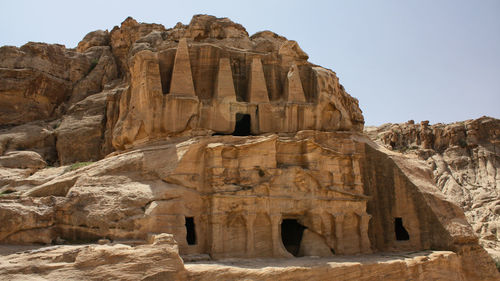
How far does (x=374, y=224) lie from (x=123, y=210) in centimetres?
1545

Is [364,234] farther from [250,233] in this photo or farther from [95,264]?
[95,264]

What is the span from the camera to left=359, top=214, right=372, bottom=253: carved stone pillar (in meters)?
26.0

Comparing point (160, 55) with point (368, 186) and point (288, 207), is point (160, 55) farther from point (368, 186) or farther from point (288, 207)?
point (368, 186)

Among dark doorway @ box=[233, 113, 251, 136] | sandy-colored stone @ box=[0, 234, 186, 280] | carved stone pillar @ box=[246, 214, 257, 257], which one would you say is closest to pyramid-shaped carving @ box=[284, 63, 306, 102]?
dark doorway @ box=[233, 113, 251, 136]

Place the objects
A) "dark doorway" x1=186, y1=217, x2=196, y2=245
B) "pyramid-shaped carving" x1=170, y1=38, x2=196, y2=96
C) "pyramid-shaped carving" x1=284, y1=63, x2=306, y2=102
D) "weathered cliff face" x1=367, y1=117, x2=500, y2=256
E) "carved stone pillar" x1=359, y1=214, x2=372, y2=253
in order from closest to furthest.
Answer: "dark doorway" x1=186, y1=217, x2=196, y2=245 < "carved stone pillar" x1=359, y1=214, x2=372, y2=253 < "pyramid-shaped carving" x1=170, y1=38, x2=196, y2=96 < "pyramid-shaped carving" x1=284, y1=63, x2=306, y2=102 < "weathered cliff face" x1=367, y1=117, x2=500, y2=256

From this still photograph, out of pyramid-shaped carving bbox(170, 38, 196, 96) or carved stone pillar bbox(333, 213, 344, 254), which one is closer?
carved stone pillar bbox(333, 213, 344, 254)

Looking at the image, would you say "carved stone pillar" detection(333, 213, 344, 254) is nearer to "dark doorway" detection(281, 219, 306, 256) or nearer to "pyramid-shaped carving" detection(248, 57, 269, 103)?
"dark doorway" detection(281, 219, 306, 256)

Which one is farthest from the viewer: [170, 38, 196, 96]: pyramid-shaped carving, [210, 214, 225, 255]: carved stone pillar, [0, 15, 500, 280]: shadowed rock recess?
[170, 38, 196, 96]: pyramid-shaped carving

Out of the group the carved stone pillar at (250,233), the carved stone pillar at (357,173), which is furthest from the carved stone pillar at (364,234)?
the carved stone pillar at (250,233)

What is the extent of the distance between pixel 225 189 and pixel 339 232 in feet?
22.3

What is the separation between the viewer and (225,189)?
23.0 m

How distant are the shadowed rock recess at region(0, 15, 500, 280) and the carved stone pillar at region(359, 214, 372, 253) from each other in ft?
0.28

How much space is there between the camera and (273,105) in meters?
29.3

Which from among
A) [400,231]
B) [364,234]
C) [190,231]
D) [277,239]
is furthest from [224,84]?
[400,231]
